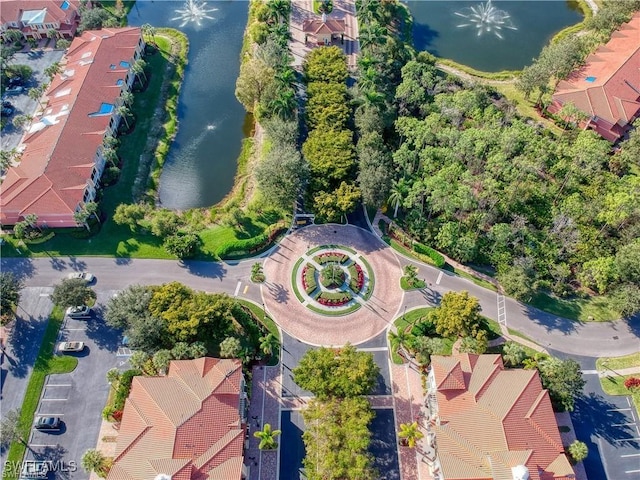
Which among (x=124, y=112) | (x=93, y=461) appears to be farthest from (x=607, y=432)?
(x=124, y=112)

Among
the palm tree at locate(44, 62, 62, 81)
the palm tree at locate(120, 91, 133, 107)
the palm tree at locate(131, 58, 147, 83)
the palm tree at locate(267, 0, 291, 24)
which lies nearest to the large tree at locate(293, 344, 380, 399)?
the palm tree at locate(120, 91, 133, 107)

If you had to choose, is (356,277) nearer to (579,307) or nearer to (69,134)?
(579,307)

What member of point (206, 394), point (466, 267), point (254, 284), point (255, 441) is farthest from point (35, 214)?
point (466, 267)

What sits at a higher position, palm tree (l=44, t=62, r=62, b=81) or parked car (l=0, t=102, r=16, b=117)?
palm tree (l=44, t=62, r=62, b=81)

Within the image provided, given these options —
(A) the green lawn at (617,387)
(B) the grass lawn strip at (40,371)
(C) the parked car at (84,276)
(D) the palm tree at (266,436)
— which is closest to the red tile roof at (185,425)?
(D) the palm tree at (266,436)

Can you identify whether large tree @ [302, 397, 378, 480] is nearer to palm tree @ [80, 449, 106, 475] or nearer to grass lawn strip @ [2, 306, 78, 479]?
palm tree @ [80, 449, 106, 475]

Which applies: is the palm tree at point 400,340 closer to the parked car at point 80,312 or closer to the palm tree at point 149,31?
the parked car at point 80,312
